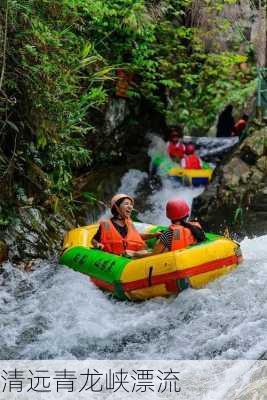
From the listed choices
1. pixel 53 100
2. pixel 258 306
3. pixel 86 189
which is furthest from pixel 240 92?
pixel 258 306

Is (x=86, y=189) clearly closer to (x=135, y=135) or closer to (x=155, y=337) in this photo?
(x=135, y=135)

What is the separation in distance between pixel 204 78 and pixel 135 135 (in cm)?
180

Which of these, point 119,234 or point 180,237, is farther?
point 119,234

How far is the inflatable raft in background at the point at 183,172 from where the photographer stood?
1099cm

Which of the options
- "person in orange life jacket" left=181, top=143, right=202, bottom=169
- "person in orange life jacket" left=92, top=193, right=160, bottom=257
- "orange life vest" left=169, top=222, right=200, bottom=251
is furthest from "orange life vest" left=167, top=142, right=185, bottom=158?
"orange life vest" left=169, top=222, right=200, bottom=251

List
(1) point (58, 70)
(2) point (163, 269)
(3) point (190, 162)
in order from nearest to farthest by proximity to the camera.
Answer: (2) point (163, 269) < (1) point (58, 70) < (3) point (190, 162)

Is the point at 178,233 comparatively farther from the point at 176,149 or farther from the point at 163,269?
the point at 176,149

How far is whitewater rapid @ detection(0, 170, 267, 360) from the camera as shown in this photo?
4379 mm

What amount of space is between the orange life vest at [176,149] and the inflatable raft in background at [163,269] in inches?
236

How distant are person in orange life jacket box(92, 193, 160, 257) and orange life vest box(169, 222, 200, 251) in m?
0.65

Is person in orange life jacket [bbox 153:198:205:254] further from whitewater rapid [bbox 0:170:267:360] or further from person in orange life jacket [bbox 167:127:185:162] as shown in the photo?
person in orange life jacket [bbox 167:127:185:162]

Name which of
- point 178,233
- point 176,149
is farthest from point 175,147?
point 178,233

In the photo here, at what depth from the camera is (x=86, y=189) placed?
9469 millimetres

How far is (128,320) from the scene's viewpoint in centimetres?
508
